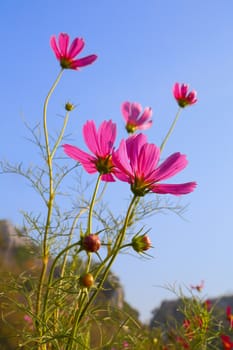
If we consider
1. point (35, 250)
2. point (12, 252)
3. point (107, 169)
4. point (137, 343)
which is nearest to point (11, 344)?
point (12, 252)

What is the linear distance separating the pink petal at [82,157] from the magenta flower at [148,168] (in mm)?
63

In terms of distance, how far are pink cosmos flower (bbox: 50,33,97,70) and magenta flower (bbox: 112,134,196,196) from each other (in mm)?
408

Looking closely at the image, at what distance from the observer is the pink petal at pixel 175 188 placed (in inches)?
24.1

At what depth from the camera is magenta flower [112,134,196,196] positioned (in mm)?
623

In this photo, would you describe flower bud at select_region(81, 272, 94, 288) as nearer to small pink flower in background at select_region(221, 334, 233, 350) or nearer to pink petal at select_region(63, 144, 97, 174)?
pink petal at select_region(63, 144, 97, 174)

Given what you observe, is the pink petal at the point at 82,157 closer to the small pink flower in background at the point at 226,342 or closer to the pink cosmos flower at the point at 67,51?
the pink cosmos flower at the point at 67,51

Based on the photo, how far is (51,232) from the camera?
0.97 metres

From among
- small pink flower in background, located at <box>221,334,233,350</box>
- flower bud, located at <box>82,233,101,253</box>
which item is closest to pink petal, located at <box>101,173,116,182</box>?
flower bud, located at <box>82,233,101,253</box>

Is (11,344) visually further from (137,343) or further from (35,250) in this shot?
(137,343)

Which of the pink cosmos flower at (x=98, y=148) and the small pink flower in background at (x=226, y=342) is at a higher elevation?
the pink cosmos flower at (x=98, y=148)

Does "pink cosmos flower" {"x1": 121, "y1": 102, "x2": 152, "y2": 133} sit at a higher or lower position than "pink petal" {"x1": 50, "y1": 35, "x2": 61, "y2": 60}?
lower

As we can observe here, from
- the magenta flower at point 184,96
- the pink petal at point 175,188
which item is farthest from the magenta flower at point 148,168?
the magenta flower at point 184,96

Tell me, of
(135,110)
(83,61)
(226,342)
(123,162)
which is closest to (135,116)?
(135,110)

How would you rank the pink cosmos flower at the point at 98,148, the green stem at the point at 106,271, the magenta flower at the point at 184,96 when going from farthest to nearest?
the magenta flower at the point at 184,96
the pink cosmos flower at the point at 98,148
the green stem at the point at 106,271
